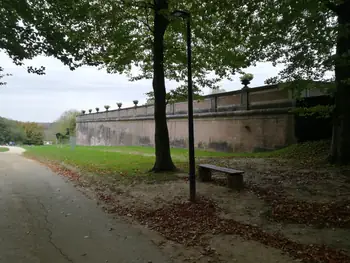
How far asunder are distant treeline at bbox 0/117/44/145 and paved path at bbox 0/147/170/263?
215ft

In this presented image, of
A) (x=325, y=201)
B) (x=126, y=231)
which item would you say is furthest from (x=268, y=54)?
(x=126, y=231)

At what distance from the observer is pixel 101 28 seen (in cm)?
1149

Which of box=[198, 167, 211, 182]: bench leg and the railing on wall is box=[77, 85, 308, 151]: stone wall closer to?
the railing on wall

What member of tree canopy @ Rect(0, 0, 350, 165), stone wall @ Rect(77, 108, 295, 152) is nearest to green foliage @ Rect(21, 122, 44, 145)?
stone wall @ Rect(77, 108, 295, 152)

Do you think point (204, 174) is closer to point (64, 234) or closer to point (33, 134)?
point (64, 234)

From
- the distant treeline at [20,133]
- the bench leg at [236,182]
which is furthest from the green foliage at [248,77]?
the distant treeline at [20,133]

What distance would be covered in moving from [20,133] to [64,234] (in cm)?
7743

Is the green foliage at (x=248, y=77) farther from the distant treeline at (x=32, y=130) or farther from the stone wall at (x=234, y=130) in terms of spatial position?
the distant treeline at (x=32, y=130)

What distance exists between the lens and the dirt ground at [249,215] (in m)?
4.84

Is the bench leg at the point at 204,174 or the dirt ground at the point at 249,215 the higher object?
the bench leg at the point at 204,174

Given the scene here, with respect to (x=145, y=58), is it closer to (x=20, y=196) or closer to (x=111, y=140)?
(x=20, y=196)

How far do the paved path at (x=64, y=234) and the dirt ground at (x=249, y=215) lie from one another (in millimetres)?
407

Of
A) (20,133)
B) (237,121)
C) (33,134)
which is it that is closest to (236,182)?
(237,121)

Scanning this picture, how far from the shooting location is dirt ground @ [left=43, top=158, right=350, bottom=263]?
4844 millimetres
